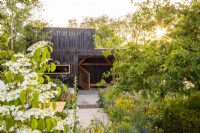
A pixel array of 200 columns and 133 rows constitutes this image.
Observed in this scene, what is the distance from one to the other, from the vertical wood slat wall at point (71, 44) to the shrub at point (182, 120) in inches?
506

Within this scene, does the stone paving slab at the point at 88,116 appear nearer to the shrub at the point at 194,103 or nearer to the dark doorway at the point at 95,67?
the shrub at the point at 194,103

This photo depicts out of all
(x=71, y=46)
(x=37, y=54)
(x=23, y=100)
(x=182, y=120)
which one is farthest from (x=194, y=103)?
(x=71, y=46)

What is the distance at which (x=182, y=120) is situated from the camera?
6.04 m

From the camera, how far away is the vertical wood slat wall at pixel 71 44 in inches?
732

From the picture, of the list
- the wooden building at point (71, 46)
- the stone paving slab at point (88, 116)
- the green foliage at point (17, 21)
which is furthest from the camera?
the wooden building at point (71, 46)

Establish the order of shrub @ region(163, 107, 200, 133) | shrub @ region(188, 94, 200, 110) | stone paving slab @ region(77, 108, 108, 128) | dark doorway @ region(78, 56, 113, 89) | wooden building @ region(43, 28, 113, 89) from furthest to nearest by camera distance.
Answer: dark doorway @ region(78, 56, 113, 89) < wooden building @ region(43, 28, 113, 89) < stone paving slab @ region(77, 108, 108, 128) < shrub @ region(188, 94, 200, 110) < shrub @ region(163, 107, 200, 133)

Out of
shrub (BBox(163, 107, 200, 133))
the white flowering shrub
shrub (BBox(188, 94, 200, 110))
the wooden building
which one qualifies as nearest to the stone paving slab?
shrub (BBox(163, 107, 200, 133))

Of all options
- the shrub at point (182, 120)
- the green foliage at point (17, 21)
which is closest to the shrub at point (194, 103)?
the shrub at point (182, 120)

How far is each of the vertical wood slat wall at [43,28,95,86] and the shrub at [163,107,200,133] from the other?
506 inches

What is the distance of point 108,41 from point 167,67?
1.89 meters

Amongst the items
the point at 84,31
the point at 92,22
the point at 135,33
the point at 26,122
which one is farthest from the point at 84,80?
the point at 92,22

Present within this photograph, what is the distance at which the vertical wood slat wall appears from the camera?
18594 millimetres

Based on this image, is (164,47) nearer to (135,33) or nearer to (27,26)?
(27,26)

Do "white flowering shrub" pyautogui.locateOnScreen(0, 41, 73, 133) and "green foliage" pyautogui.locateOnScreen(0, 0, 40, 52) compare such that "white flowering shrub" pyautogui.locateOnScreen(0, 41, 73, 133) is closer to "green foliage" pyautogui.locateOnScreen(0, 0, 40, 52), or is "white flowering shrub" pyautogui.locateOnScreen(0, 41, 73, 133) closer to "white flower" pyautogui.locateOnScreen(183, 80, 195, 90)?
"white flower" pyautogui.locateOnScreen(183, 80, 195, 90)
